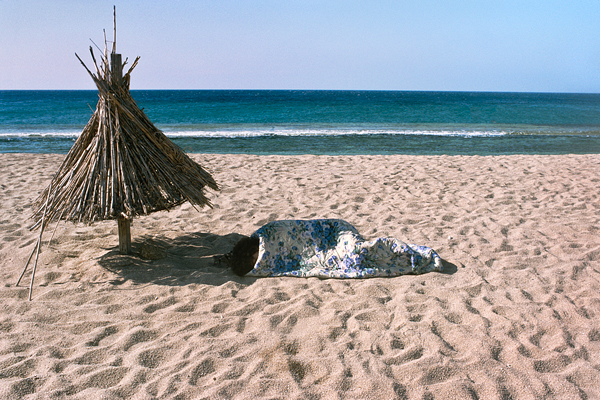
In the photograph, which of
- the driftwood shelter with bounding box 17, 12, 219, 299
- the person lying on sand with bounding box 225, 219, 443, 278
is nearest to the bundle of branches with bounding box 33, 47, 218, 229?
the driftwood shelter with bounding box 17, 12, 219, 299

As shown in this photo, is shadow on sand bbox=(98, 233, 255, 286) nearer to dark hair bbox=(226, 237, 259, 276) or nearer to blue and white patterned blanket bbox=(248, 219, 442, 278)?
dark hair bbox=(226, 237, 259, 276)

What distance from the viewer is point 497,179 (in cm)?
638

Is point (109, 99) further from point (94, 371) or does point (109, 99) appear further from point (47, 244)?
point (94, 371)

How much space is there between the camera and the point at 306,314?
2797 mm

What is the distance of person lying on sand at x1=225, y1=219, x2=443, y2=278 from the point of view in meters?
3.33

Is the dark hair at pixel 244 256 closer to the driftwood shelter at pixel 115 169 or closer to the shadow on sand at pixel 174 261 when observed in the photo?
the shadow on sand at pixel 174 261

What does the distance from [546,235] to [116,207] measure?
398 centimetres

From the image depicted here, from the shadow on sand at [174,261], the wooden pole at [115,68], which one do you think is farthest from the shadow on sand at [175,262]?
the wooden pole at [115,68]

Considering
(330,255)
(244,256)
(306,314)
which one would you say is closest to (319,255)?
(330,255)

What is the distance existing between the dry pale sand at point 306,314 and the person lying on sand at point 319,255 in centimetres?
10

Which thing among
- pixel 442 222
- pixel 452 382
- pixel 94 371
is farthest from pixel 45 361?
pixel 442 222

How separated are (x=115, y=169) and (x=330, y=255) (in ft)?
5.93

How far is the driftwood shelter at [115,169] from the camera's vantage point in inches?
119

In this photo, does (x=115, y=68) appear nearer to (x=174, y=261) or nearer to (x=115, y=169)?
(x=115, y=169)
